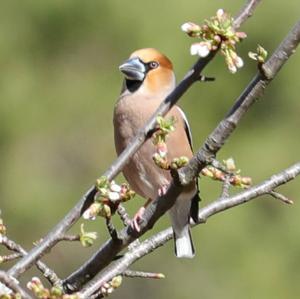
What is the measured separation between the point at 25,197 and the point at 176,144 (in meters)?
5.20

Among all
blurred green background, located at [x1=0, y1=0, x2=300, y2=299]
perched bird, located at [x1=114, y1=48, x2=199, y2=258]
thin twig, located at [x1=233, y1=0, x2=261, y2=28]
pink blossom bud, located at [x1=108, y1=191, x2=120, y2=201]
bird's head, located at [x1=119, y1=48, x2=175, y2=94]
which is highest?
thin twig, located at [x1=233, y1=0, x2=261, y2=28]

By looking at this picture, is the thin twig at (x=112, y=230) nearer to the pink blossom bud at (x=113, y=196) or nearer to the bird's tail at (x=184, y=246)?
the pink blossom bud at (x=113, y=196)

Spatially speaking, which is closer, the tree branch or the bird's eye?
the tree branch

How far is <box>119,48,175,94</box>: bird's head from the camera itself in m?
3.31

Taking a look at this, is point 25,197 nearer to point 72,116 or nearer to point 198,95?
point 72,116

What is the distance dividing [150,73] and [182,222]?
46 cm

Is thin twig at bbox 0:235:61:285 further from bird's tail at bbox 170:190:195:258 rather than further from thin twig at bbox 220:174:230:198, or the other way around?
bird's tail at bbox 170:190:195:258

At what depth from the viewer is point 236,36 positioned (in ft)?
6.21

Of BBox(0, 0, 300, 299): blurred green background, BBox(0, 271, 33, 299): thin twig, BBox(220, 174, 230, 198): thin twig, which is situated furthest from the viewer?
BBox(0, 0, 300, 299): blurred green background

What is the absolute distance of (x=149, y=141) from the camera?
10.4ft

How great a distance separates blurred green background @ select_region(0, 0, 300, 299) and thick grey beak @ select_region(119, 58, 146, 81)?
370cm

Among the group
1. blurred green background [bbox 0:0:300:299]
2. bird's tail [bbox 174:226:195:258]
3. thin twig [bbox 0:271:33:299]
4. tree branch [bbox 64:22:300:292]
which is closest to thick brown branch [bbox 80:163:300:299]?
tree branch [bbox 64:22:300:292]

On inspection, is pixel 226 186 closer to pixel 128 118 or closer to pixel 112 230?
pixel 112 230

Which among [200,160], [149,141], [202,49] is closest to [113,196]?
[200,160]
